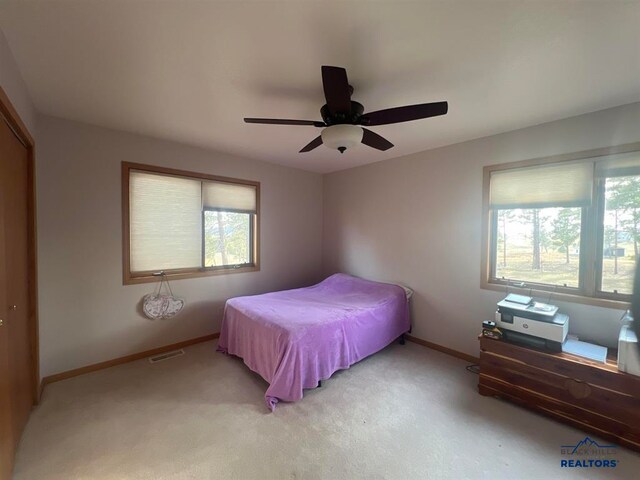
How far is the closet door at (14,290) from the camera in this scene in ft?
4.83

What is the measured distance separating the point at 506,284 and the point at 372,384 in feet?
5.61

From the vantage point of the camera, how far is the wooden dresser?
170cm

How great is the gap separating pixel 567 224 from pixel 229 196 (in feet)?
12.2

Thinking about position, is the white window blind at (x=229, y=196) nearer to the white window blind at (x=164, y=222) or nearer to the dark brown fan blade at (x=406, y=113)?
the white window blind at (x=164, y=222)

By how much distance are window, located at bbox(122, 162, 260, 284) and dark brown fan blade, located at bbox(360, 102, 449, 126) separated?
2.32 m

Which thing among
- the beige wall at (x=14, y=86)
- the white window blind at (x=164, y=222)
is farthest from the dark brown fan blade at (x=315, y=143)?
the beige wall at (x=14, y=86)

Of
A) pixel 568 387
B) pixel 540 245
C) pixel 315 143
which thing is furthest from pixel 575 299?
pixel 315 143

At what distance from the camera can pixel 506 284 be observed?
2.67 metres

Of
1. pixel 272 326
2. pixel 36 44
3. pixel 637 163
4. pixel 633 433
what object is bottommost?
pixel 633 433

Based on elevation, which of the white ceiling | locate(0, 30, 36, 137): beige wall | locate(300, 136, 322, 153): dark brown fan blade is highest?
the white ceiling

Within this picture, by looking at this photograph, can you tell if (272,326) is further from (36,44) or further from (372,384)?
(36,44)

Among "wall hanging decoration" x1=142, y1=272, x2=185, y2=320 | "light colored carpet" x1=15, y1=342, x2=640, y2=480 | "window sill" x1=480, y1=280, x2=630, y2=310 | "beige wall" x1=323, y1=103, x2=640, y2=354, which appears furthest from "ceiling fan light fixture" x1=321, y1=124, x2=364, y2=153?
"wall hanging decoration" x1=142, y1=272, x2=185, y2=320

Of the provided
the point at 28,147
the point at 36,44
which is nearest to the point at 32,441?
the point at 28,147

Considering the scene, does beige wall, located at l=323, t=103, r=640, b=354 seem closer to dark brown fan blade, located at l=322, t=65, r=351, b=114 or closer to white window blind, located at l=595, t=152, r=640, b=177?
white window blind, located at l=595, t=152, r=640, b=177
